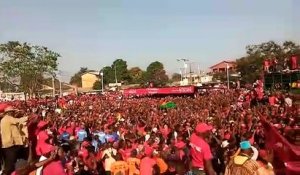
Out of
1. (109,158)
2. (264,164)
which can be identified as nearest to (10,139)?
(109,158)

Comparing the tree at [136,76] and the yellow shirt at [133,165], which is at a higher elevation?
the tree at [136,76]

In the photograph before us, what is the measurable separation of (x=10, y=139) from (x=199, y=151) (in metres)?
3.38

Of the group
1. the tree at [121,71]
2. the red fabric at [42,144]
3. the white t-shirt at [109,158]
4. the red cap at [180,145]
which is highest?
the tree at [121,71]

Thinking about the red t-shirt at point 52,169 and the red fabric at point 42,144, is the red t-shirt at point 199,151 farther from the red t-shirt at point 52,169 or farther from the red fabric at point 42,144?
the red t-shirt at point 52,169

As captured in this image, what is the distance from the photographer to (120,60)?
341ft

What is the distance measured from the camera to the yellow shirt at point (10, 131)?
8367 millimetres

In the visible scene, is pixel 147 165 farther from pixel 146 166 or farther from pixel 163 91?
pixel 163 91

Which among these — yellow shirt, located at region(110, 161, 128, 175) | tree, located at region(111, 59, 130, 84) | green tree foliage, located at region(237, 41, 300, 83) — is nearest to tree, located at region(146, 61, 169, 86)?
tree, located at region(111, 59, 130, 84)

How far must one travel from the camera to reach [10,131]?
8391 millimetres

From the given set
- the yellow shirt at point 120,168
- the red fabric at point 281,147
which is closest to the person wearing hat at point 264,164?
the red fabric at point 281,147

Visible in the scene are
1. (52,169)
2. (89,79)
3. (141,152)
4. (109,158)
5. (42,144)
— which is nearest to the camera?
(52,169)

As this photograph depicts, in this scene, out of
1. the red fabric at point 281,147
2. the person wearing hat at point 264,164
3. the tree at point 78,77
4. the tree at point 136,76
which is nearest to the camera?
the person wearing hat at point 264,164

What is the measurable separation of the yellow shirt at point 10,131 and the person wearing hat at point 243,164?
4.09m

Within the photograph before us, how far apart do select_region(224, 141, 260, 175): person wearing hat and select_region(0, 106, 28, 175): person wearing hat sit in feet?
13.4
